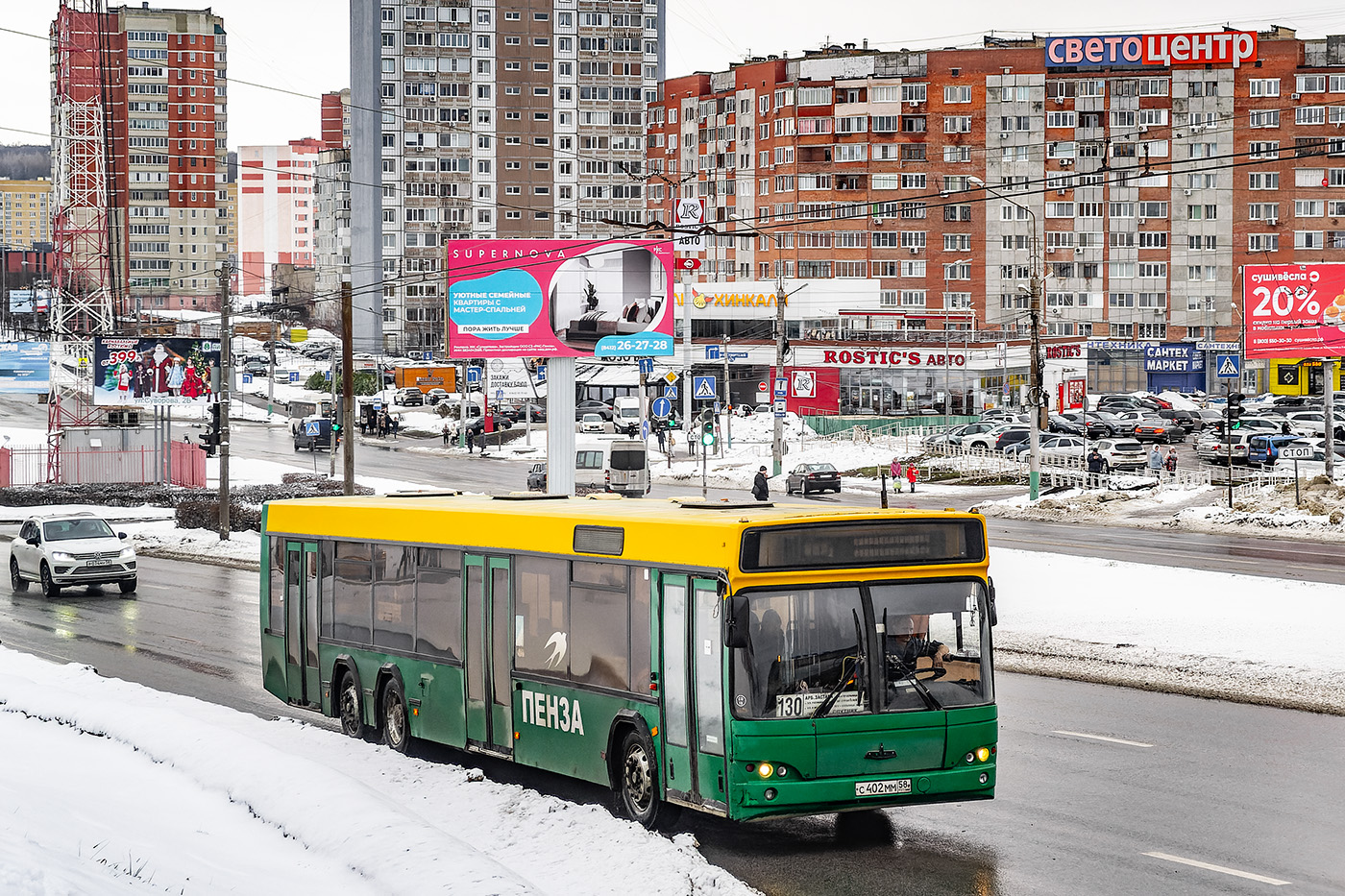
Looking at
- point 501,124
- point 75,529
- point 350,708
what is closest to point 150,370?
point 75,529

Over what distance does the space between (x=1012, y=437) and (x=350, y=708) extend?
51722 mm

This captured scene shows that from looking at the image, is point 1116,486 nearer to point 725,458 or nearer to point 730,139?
point 725,458

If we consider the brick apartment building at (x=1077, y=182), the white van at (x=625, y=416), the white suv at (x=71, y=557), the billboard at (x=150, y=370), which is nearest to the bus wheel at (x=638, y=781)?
the white suv at (x=71, y=557)

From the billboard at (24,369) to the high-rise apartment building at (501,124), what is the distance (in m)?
Result: 82.0

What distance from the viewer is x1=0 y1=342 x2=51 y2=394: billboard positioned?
66.1 meters

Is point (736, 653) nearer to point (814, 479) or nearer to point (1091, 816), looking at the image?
point (1091, 816)

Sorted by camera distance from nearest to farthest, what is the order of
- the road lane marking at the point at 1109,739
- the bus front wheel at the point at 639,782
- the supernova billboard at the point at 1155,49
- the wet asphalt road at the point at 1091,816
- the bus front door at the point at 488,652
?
1. the wet asphalt road at the point at 1091,816
2. the bus front wheel at the point at 639,782
3. the bus front door at the point at 488,652
4. the road lane marking at the point at 1109,739
5. the supernova billboard at the point at 1155,49

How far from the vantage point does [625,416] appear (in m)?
84.8

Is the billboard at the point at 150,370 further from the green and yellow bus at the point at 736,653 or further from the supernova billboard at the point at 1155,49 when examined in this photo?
the supernova billboard at the point at 1155,49

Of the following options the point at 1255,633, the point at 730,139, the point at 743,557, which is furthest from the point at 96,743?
the point at 730,139

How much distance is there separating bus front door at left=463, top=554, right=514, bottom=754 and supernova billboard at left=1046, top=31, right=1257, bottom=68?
112837 millimetres

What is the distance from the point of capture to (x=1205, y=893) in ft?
31.1

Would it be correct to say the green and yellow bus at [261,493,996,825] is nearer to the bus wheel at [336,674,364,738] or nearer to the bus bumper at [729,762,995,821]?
the bus bumper at [729,762,995,821]

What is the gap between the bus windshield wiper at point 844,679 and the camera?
10453 millimetres
